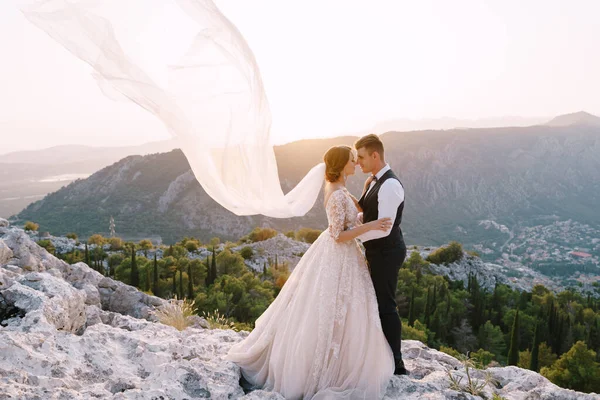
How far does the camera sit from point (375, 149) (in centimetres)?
443

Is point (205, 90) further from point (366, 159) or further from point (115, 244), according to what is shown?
point (115, 244)

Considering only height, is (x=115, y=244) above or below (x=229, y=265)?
above

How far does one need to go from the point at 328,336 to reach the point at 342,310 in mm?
291

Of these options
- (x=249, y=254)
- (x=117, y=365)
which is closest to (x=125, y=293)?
(x=117, y=365)

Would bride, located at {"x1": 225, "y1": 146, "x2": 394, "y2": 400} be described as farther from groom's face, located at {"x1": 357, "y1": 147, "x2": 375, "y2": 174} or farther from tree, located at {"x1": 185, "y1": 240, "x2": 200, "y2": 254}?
tree, located at {"x1": 185, "y1": 240, "x2": 200, "y2": 254}

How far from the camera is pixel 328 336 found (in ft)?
13.8

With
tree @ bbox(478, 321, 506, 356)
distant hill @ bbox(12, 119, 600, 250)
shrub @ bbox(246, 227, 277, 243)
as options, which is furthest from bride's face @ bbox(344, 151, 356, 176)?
distant hill @ bbox(12, 119, 600, 250)

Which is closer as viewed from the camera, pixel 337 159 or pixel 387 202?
pixel 387 202

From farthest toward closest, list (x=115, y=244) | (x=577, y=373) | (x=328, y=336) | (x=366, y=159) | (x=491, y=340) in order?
(x=115, y=244) → (x=491, y=340) → (x=577, y=373) → (x=366, y=159) → (x=328, y=336)

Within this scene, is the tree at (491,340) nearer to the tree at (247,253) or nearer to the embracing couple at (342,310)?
the tree at (247,253)

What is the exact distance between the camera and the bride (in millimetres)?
4105

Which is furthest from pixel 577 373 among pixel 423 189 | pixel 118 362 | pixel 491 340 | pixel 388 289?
pixel 423 189

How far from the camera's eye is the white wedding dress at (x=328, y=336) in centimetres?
411

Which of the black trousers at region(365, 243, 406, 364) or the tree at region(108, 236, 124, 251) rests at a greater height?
the black trousers at region(365, 243, 406, 364)
